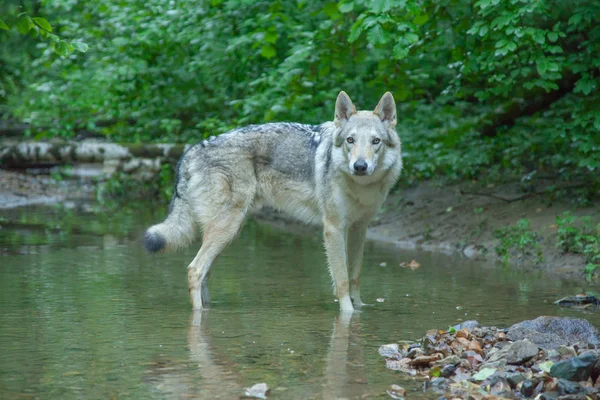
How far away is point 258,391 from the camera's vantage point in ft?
15.7

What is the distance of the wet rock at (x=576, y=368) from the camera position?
4.78 meters

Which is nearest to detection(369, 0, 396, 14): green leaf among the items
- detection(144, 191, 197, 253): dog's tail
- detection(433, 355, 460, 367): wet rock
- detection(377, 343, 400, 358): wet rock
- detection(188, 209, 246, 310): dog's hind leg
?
detection(188, 209, 246, 310): dog's hind leg

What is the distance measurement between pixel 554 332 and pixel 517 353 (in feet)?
2.95

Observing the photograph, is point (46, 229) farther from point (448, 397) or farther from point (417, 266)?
point (448, 397)

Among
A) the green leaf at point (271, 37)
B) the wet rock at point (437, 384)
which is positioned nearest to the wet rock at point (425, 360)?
the wet rock at point (437, 384)

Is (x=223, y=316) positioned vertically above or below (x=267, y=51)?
below

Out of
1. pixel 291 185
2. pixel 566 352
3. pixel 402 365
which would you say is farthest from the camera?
pixel 291 185

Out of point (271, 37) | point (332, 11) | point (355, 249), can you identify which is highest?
point (332, 11)

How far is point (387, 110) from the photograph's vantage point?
782cm

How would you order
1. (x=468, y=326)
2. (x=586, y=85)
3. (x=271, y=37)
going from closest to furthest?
1. (x=468, y=326)
2. (x=586, y=85)
3. (x=271, y=37)

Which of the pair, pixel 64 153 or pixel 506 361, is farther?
pixel 64 153

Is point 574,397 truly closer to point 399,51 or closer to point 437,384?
point 437,384

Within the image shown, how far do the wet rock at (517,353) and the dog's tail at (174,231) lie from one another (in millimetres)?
3671

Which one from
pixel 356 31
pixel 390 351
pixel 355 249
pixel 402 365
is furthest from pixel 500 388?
pixel 356 31
